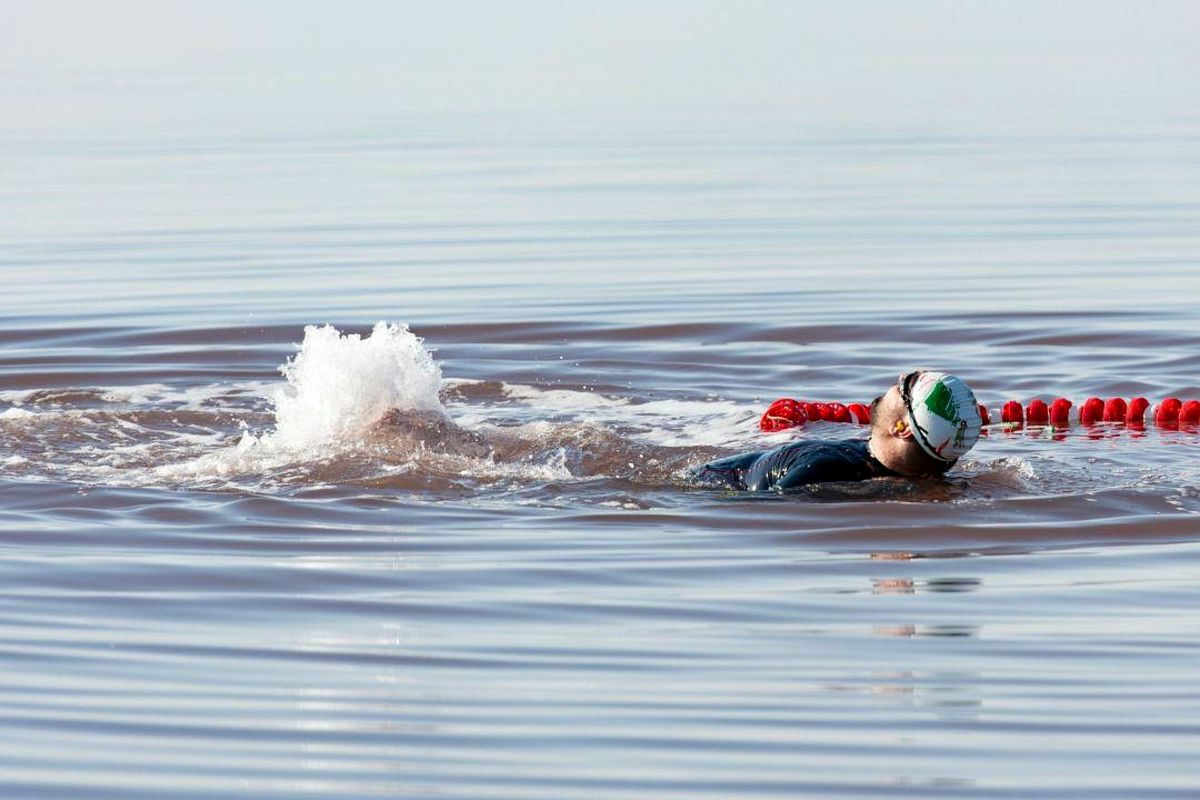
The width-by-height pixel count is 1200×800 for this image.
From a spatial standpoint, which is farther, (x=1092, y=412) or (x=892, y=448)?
(x=1092, y=412)

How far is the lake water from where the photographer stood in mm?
6773

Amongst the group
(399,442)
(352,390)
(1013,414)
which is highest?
(352,390)

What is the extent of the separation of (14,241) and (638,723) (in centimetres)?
1691

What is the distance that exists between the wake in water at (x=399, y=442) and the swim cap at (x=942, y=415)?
316mm

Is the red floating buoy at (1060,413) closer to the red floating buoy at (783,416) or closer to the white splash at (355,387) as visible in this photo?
the red floating buoy at (783,416)

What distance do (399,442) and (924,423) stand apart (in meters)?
3.01

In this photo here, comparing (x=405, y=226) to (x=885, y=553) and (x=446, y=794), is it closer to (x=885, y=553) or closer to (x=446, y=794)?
(x=885, y=553)

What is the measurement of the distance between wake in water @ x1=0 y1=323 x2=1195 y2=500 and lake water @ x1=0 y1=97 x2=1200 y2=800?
3cm

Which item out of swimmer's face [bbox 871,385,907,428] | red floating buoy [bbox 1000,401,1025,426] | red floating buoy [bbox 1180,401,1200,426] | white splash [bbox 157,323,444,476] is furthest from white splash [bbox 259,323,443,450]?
red floating buoy [bbox 1180,401,1200,426]

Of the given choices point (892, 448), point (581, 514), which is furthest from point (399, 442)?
point (892, 448)

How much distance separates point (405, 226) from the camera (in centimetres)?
2305

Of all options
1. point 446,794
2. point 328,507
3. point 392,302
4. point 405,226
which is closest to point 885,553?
point 328,507

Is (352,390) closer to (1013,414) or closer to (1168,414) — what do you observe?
(1013,414)

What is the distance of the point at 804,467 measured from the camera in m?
10.6
